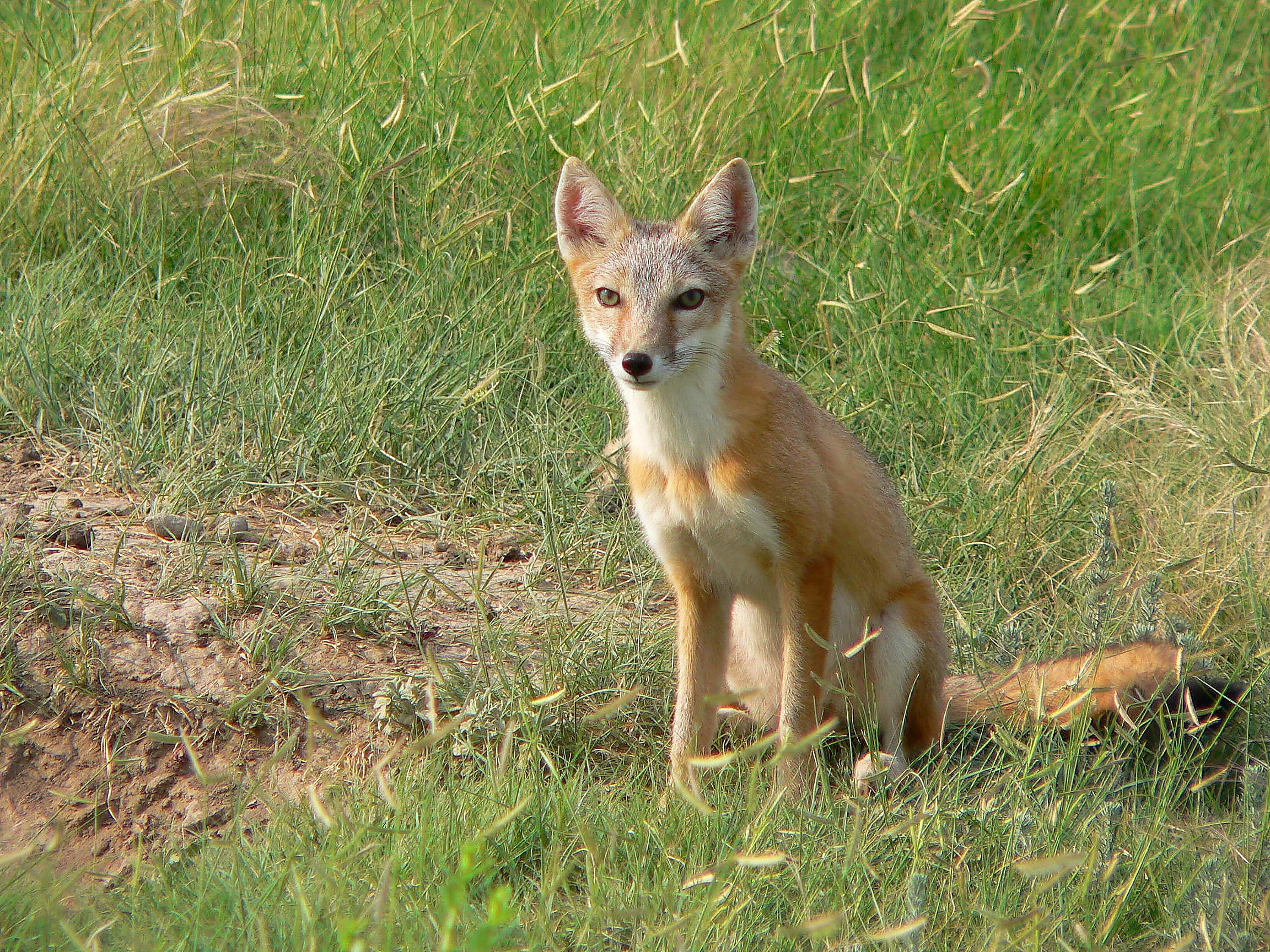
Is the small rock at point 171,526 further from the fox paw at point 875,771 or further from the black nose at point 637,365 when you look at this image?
the fox paw at point 875,771

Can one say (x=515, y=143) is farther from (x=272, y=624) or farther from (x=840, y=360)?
(x=272, y=624)

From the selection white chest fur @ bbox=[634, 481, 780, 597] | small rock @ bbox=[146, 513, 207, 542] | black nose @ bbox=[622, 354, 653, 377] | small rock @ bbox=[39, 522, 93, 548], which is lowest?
small rock @ bbox=[146, 513, 207, 542]

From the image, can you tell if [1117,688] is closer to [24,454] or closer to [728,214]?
[728,214]

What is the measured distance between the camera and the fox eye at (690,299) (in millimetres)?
3303

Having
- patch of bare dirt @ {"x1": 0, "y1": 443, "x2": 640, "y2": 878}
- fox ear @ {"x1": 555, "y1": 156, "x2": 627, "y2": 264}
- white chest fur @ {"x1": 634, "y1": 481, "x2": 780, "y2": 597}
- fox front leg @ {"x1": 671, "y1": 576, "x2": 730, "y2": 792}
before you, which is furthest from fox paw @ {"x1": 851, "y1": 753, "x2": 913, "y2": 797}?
fox ear @ {"x1": 555, "y1": 156, "x2": 627, "y2": 264}

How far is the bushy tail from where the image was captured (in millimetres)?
3133

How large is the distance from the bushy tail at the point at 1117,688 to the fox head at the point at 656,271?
1.23 metres

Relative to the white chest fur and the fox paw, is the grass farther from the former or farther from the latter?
the white chest fur

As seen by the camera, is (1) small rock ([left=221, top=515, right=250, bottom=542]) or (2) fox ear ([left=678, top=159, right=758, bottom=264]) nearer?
(2) fox ear ([left=678, top=159, right=758, bottom=264])

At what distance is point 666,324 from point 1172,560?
2.11 m

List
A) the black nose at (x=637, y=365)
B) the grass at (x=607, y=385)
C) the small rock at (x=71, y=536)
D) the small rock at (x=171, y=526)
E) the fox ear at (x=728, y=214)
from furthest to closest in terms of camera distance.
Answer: the small rock at (x=171, y=526), the small rock at (x=71, y=536), the fox ear at (x=728, y=214), the black nose at (x=637, y=365), the grass at (x=607, y=385)

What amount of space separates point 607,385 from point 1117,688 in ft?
7.27

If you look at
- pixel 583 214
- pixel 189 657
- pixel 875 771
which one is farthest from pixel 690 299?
pixel 189 657

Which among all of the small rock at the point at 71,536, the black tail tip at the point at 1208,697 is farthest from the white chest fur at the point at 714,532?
the small rock at the point at 71,536
